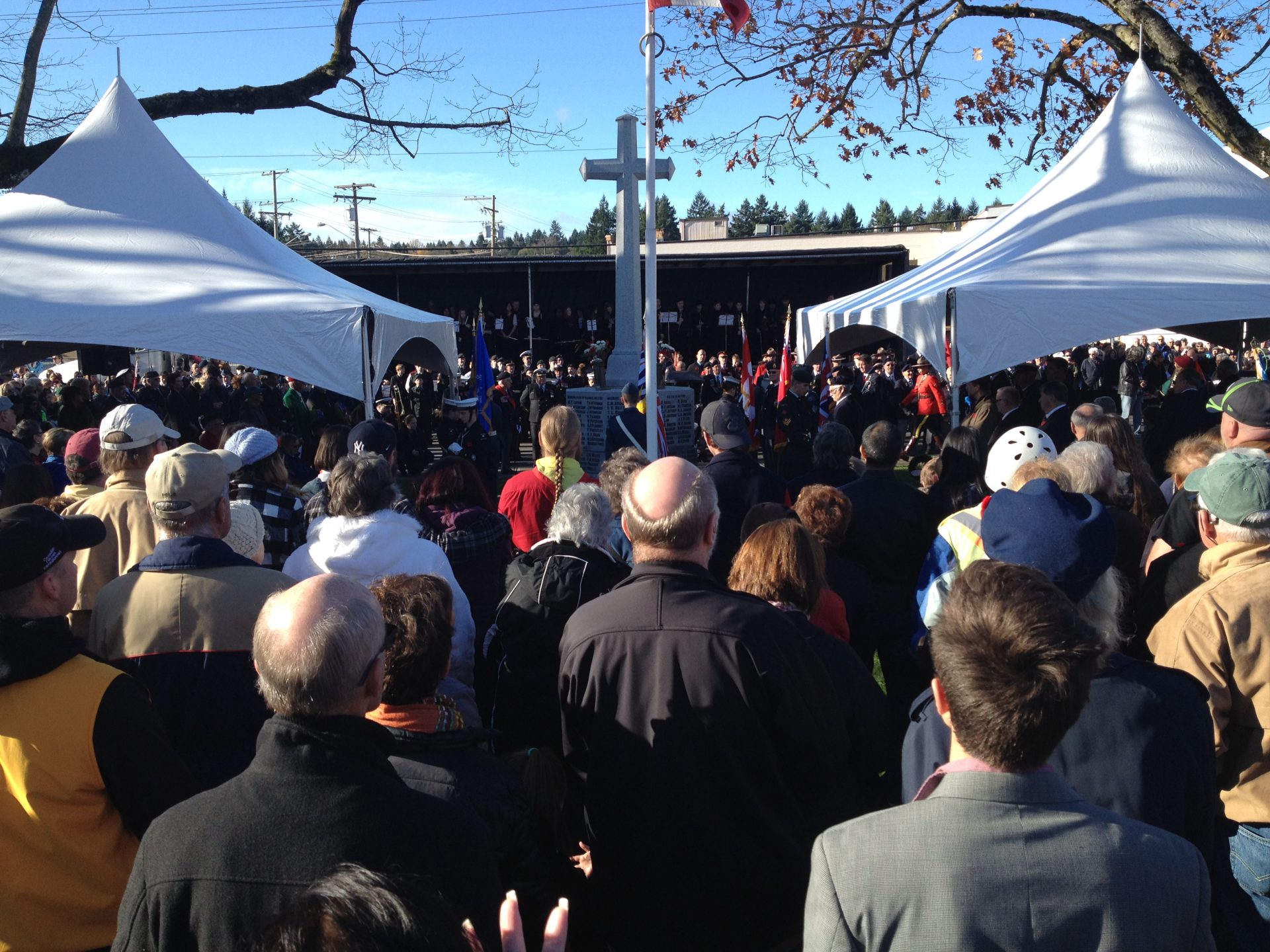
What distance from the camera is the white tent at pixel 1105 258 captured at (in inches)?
288

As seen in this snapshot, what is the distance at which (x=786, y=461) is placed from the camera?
37.0 ft

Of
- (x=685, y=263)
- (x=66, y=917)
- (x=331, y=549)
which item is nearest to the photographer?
(x=66, y=917)

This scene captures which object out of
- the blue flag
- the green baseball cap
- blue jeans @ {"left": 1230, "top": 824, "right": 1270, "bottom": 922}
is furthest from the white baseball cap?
the blue flag

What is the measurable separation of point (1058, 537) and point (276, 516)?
3.66 meters

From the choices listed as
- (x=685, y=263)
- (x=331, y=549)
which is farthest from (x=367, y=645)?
(x=685, y=263)

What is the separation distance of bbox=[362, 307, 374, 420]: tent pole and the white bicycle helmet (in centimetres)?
501

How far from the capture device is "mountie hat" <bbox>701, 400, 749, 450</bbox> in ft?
17.4

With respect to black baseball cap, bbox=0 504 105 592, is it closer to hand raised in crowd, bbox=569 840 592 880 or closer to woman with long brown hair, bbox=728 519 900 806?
hand raised in crowd, bbox=569 840 592 880

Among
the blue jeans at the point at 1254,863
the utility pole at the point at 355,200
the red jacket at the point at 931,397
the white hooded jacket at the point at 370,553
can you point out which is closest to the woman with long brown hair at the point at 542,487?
the white hooded jacket at the point at 370,553


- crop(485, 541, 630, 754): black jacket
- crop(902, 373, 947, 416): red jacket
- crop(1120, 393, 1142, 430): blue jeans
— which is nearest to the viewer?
crop(485, 541, 630, 754): black jacket

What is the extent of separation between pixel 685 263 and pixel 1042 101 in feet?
48.5

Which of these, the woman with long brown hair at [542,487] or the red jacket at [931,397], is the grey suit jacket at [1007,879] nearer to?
the woman with long brown hair at [542,487]

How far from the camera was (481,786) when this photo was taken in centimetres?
207

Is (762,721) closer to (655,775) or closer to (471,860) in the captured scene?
(655,775)
